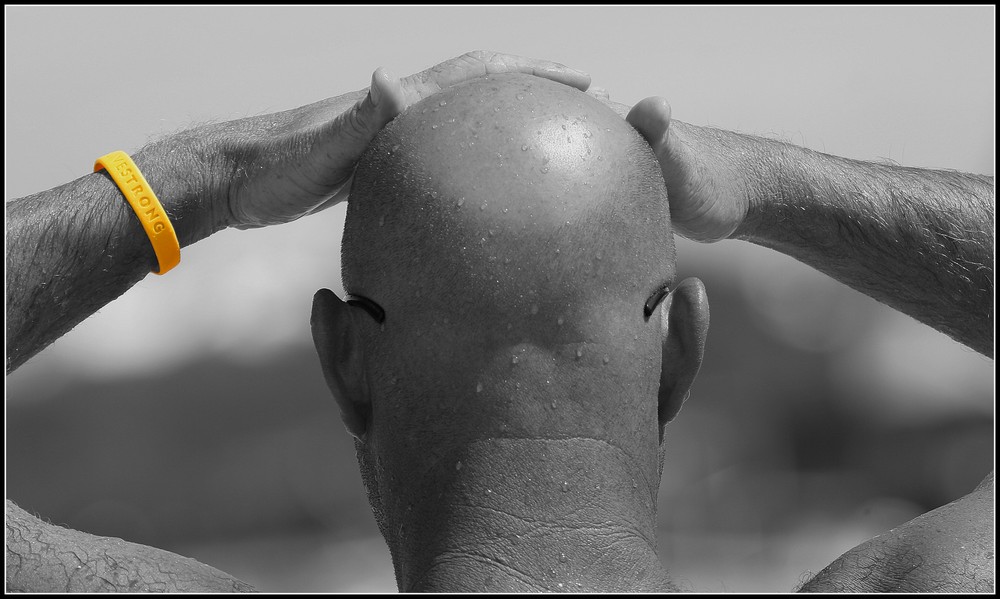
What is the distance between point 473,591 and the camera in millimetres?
1878

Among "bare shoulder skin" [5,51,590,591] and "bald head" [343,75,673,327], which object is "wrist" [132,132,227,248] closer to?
"bare shoulder skin" [5,51,590,591]

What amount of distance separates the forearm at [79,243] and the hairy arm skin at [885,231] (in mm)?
1336

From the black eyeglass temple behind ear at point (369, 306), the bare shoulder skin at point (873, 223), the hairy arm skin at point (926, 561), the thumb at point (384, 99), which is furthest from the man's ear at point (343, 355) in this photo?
the hairy arm skin at point (926, 561)

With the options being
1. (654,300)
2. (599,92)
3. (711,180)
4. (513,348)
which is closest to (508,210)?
(513,348)

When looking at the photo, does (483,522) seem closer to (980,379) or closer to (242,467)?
(242,467)

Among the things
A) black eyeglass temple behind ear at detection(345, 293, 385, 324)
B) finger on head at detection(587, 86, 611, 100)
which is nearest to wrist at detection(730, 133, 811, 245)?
finger on head at detection(587, 86, 611, 100)

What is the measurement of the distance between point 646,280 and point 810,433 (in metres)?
8.79

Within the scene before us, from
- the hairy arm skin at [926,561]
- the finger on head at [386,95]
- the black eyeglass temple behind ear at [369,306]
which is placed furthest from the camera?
the hairy arm skin at [926,561]

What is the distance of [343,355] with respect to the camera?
216 cm

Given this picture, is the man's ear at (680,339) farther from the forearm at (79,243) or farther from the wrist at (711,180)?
the forearm at (79,243)

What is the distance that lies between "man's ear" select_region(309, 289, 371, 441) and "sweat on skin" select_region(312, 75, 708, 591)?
0.02 m

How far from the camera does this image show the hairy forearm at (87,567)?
2289mm

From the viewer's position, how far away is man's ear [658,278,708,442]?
2.17 metres

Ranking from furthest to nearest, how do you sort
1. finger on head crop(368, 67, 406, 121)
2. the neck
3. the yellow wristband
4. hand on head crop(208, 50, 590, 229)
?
the yellow wristband → hand on head crop(208, 50, 590, 229) → finger on head crop(368, 67, 406, 121) → the neck
